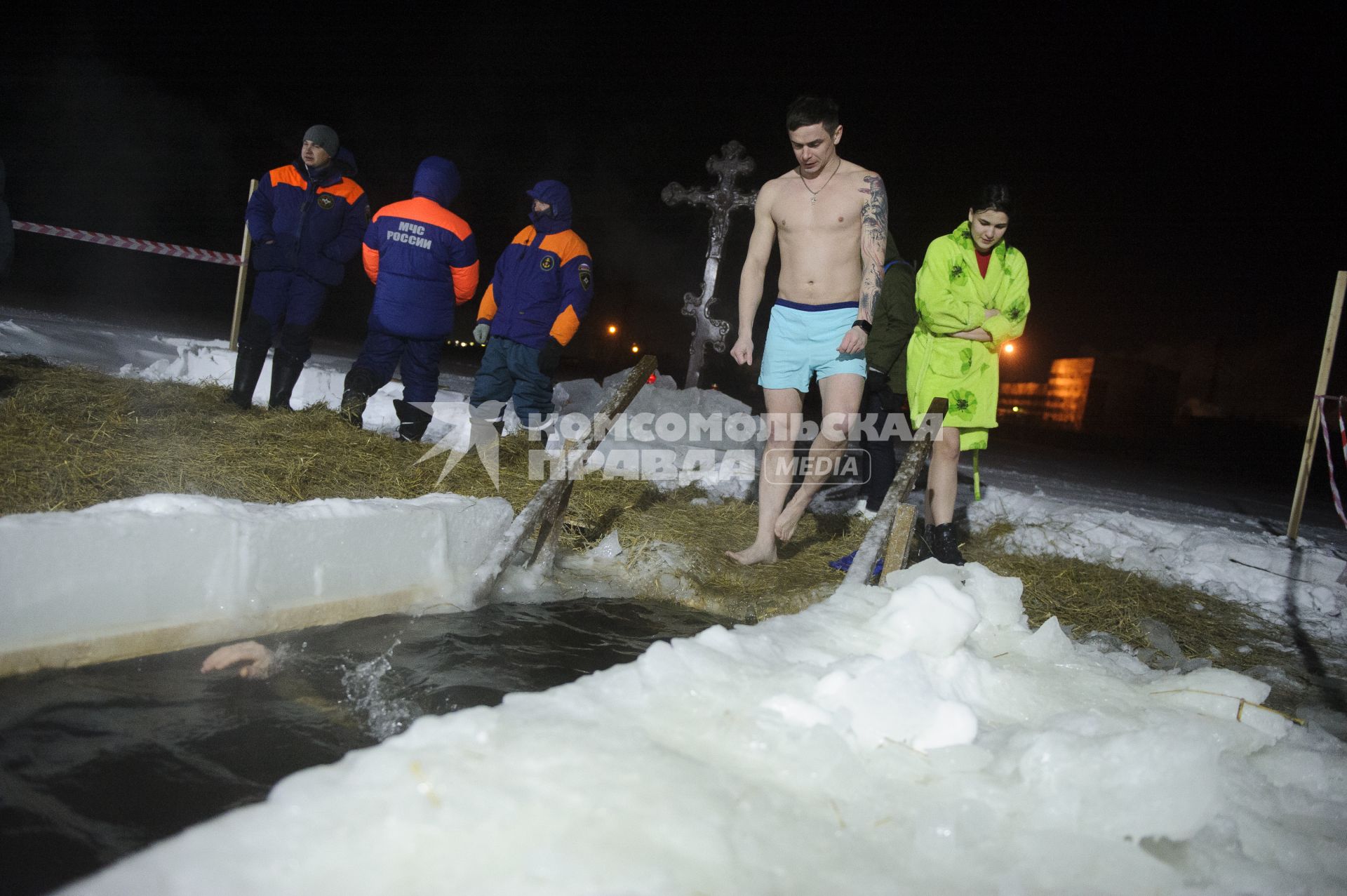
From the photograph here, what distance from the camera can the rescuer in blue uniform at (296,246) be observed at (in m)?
5.42

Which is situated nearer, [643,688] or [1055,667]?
[643,688]

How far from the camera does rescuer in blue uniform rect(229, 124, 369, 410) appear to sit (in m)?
5.42

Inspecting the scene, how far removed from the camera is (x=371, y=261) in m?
5.57

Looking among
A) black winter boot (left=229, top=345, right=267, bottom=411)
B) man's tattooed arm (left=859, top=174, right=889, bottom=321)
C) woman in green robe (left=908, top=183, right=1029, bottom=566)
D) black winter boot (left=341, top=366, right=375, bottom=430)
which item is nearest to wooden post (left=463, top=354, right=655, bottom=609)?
man's tattooed arm (left=859, top=174, right=889, bottom=321)

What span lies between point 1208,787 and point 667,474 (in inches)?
196

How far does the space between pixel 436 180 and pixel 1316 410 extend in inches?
286

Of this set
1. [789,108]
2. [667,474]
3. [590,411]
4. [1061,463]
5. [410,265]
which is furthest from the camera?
[1061,463]

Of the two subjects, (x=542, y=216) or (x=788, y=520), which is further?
(x=542, y=216)

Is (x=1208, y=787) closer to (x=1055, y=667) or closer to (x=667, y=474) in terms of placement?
(x=1055, y=667)

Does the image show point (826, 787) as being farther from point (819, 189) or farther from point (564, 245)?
point (564, 245)

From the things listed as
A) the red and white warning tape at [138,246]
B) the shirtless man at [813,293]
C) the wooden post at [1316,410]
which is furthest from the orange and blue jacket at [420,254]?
the wooden post at [1316,410]

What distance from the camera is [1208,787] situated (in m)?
1.52

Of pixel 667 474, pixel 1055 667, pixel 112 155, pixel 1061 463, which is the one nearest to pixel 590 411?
pixel 667 474

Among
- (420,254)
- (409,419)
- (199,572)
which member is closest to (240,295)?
(409,419)
